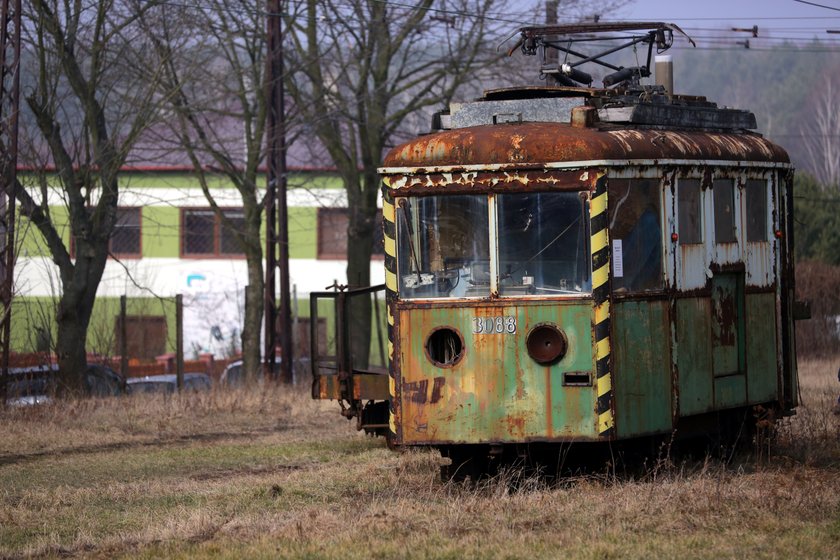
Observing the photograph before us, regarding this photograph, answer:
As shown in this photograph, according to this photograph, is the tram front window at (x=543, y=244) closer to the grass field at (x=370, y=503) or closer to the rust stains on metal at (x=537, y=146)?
the rust stains on metal at (x=537, y=146)

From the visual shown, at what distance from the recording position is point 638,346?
1003 cm

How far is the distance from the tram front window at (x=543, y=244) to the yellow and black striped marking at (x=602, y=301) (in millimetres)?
71

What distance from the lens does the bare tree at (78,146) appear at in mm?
19750

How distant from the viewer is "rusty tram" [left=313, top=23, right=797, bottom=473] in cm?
986

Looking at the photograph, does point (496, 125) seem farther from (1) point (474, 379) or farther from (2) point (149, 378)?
(2) point (149, 378)

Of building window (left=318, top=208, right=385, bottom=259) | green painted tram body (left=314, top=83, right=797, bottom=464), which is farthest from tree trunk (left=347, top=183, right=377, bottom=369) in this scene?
green painted tram body (left=314, top=83, right=797, bottom=464)

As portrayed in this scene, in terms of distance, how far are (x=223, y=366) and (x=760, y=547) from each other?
2308 cm

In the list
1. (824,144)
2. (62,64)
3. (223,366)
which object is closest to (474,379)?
(62,64)

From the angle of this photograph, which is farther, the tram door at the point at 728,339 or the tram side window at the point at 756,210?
the tram side window at the point at 756,210

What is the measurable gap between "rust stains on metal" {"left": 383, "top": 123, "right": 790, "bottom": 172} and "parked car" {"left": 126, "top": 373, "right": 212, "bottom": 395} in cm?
1255

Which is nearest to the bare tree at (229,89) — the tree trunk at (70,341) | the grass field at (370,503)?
the tree trunk at (70,341)

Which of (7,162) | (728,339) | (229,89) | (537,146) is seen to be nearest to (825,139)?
(229,89)

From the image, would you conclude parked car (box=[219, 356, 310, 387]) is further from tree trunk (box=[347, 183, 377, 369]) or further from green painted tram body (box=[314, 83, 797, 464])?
green painted tram body (box=[314, 83, 797, 464])

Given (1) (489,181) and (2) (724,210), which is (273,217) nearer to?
(2) (724,210)
